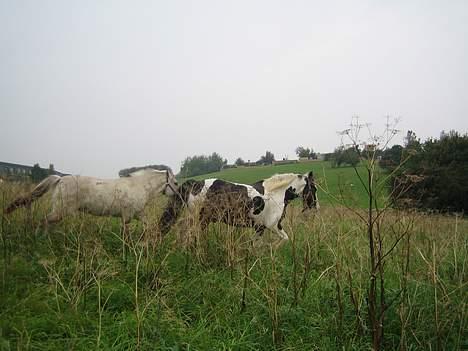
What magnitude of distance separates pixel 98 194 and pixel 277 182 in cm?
370

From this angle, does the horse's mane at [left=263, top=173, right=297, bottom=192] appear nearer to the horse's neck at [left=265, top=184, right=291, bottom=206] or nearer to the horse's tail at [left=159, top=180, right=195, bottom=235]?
the horse's neck at [left=265, top=184, right=291, bottom=206]

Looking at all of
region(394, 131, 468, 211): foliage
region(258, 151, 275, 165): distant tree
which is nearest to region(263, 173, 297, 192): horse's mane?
region(394, 131, 468, 211): foliage

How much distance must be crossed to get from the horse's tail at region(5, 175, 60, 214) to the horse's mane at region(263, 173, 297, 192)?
4.14m

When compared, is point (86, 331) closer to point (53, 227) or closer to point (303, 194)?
point (53, 227)

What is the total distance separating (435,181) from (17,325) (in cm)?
2273

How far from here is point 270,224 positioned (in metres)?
6.02

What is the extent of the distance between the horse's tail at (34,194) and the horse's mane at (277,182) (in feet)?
13.6

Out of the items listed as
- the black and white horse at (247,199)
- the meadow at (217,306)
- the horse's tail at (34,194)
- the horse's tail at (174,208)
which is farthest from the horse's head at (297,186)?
the horse's tail at (34,194)

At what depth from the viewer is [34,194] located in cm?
508

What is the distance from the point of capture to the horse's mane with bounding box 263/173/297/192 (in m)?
6.62

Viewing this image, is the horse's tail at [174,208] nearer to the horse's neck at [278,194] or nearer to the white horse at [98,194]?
the white horse at [98,194]

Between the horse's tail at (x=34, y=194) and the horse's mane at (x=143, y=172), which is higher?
the horse's mane at (x=143, y=172)

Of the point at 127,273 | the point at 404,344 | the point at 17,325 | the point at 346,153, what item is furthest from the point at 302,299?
the point at 17,325

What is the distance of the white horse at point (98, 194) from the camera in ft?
16.5
